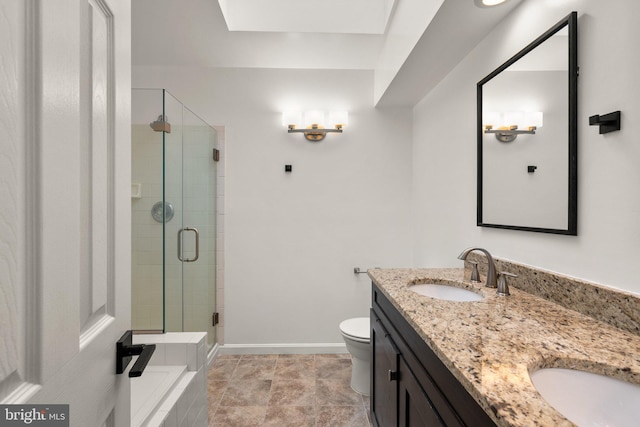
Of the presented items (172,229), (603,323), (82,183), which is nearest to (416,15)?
(603,323)

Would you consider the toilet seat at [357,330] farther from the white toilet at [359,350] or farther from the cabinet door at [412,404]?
A: the cabinet door at [412,404]

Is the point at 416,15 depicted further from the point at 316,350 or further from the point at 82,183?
the point at 316,350

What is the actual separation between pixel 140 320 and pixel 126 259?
1.22 meters

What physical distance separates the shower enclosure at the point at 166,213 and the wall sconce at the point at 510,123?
180 cm

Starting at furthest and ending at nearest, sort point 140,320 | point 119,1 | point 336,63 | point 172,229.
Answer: point 336,63 < point 172,229 < point 140,320 < point 119,1

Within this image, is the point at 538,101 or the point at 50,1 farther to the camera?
the point at 538,101

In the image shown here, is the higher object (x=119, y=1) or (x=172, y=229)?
(x=119, y=1)

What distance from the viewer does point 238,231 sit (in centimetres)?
262

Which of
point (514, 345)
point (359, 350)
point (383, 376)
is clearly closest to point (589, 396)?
point (514, 345)

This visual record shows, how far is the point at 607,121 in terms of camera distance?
95 centimetres

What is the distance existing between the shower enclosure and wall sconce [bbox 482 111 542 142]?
5.90ft

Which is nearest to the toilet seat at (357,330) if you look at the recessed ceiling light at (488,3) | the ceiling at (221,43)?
the recessed ceiling light at (488,3)

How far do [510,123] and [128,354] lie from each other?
169 cm

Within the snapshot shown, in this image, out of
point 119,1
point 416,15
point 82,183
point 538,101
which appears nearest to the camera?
point 82,183
